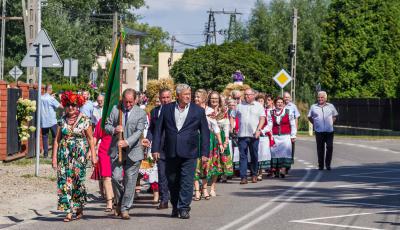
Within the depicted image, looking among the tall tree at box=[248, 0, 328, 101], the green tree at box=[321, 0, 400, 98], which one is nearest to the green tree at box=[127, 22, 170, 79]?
the tall tree at box=[248, 0, 328, 101]

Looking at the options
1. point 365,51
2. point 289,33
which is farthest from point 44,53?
point 289,33

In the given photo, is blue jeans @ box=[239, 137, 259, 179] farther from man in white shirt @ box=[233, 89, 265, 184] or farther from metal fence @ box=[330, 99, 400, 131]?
metal fence @ box=[330, 99, 400, 131]

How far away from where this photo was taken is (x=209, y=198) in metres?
17.5

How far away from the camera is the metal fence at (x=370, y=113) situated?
2258 inches

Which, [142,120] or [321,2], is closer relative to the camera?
[142,120]

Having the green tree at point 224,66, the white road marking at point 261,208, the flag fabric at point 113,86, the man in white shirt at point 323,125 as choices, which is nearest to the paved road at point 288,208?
the white road marking at point 261,208

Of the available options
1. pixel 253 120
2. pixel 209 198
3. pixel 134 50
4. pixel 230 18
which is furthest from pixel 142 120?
pixel 134 50

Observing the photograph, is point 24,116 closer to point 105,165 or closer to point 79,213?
point 105,165

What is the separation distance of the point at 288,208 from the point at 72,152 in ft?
11.6

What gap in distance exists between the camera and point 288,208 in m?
15.8

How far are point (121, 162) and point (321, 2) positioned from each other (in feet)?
248

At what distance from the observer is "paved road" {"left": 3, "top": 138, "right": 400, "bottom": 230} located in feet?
44.7

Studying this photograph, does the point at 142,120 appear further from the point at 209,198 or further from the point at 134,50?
the point at 134,50

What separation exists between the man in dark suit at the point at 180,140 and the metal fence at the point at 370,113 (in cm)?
4271
